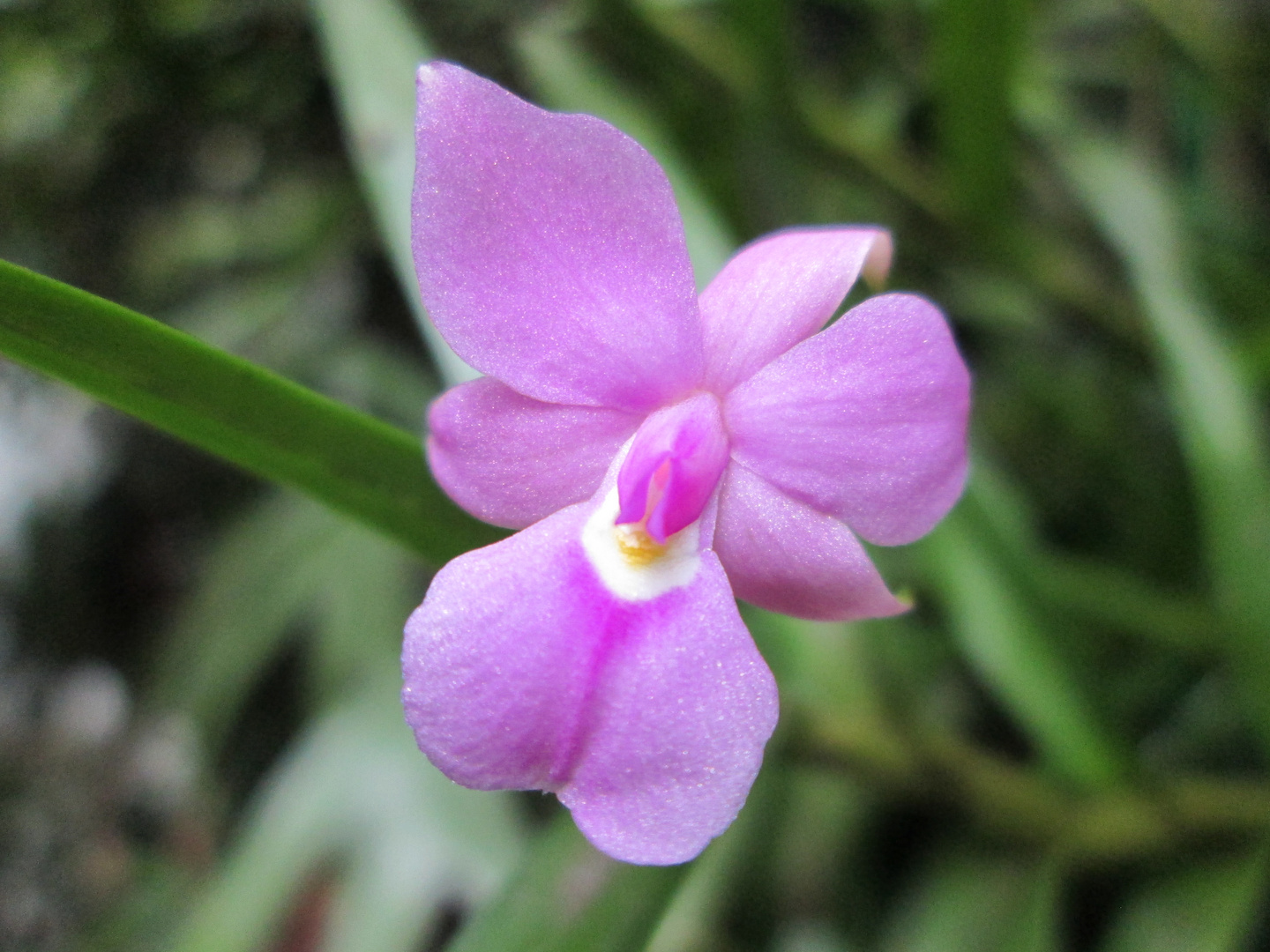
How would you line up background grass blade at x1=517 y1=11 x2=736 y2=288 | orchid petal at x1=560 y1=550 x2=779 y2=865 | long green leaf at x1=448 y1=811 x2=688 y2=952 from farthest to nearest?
background grass blade at x1=517 y1=11 x2=736 y2=288 → long green leaf at x1=448 y1=811 x2=688 y2=952 → orchid petal at x1=560 y1=550 x2=779 y2=865

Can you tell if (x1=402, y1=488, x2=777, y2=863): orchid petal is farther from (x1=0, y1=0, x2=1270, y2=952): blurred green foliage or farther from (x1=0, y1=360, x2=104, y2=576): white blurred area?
(x1=0, y1=360, x2=104, y2=576): white blurred area

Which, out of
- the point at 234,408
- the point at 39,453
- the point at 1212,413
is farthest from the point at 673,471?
the point at 39,453

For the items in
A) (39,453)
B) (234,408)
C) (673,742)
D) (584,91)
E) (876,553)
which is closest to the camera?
(673,742)

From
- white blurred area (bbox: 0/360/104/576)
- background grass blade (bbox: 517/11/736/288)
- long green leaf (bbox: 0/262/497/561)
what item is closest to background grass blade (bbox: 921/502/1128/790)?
background grass blade (bbox: 517/11/736/288)

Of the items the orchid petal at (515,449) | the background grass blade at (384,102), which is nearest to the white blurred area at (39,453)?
the background grass blade at (384,102)

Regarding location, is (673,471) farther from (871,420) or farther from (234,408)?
(234,408)
